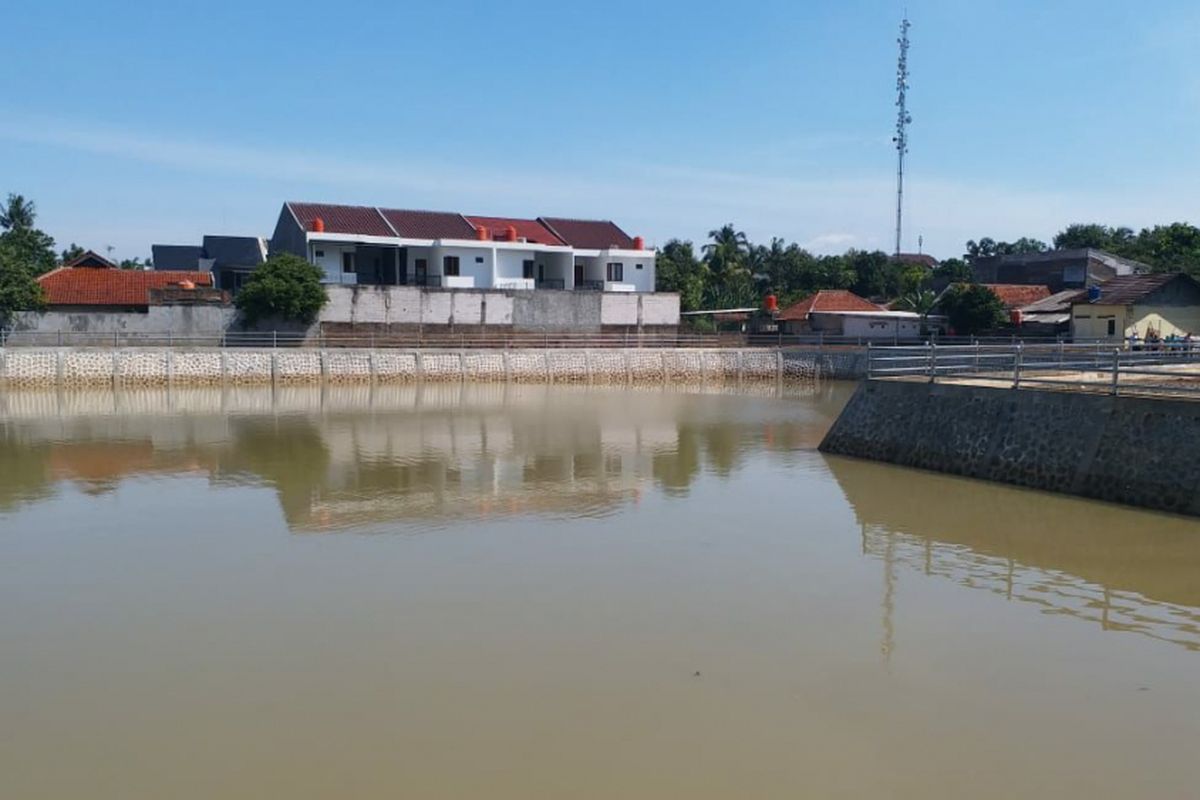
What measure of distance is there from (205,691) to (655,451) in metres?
15.6

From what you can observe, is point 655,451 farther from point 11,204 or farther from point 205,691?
point 11,204

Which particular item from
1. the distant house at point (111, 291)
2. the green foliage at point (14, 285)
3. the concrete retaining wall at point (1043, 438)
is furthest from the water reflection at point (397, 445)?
the distant house at point (111, 291)

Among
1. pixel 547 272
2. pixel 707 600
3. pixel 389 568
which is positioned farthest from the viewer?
pixel 547 272

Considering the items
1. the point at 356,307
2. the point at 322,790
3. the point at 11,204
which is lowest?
the point at 322,790

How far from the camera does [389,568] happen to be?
11.8 meters

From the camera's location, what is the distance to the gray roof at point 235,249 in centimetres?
5566

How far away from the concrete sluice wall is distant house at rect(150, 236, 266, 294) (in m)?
8.06

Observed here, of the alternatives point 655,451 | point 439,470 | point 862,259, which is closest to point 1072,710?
point 439,470

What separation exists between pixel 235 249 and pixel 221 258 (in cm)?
115

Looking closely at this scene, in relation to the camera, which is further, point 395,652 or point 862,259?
point 862,259

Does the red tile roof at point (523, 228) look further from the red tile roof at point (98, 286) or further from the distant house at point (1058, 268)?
the distant house at point (1058, 268)

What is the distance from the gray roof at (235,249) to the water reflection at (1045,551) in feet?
154

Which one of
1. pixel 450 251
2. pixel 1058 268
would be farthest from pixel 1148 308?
pixel 450 251

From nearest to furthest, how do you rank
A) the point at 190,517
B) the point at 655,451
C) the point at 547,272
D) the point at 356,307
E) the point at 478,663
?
1. the point at 478,663
2. the point at 190,517
3. the point at 655,451
4. the point at 356,307
5. the point at 547,272
